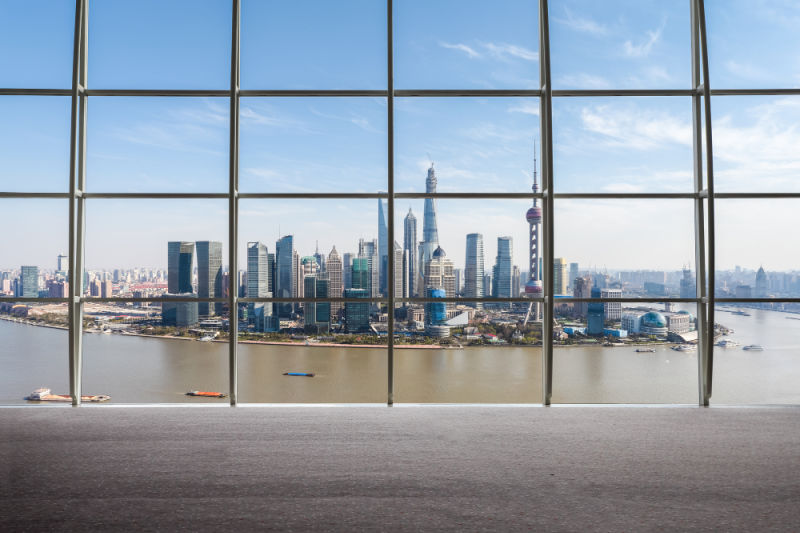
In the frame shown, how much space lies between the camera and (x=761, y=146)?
296 inches

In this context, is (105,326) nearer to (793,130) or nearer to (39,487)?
(39,487)

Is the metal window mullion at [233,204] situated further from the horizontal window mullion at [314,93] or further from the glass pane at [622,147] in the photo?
the glass pane at [622,147]

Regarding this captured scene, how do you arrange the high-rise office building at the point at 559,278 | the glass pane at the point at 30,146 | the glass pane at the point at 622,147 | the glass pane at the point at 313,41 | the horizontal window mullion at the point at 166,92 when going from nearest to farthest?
the horizontal window mullion at the point at 166,92 → the high-rise office building at the point at 559,278 → the glass pane at the point at 30,146 → the glass pane at the point at 313,41 → the glass pane at the point at 622,147

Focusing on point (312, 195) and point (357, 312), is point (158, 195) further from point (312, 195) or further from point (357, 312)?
point (357, 312)

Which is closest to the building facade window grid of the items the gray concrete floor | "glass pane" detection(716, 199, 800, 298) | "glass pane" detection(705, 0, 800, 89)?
the gray concrete floor

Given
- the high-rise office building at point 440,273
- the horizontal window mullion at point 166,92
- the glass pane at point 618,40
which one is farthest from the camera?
the glass pane at point 618,40

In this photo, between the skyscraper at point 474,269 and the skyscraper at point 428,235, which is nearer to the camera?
→ the skyscraper at point 474,269

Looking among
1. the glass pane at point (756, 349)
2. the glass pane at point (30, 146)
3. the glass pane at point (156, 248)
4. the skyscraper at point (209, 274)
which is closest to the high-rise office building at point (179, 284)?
the glass pane at point (156, 248)

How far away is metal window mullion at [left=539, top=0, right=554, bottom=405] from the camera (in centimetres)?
Result: 530

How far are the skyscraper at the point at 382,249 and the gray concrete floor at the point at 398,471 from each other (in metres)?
1.56

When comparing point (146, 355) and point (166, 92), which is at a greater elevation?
point (166, 92)

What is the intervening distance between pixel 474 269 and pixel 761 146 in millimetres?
4533

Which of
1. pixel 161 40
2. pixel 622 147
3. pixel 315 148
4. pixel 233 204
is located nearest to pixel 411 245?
pixel 233 204

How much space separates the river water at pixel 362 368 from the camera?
575 centimetres
